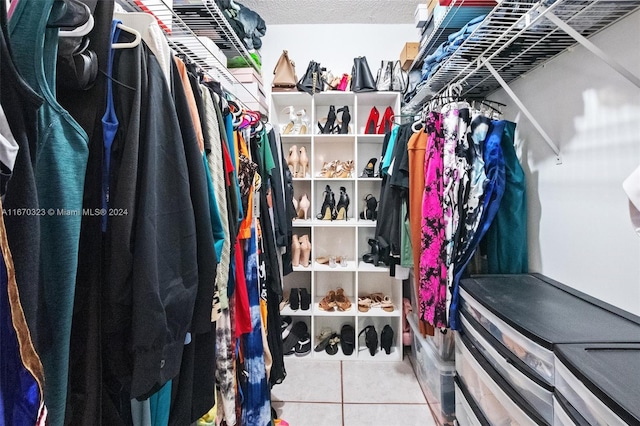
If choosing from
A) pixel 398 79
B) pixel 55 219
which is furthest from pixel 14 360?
pixel 398 79

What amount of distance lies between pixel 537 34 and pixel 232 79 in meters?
→ 1.50

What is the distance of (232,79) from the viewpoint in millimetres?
1797

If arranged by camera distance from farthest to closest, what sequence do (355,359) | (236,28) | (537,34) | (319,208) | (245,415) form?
(319,208)
(355,359)
(236,28)
(245,415)
(537,34)

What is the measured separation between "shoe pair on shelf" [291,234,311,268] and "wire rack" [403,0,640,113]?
135 centimetres

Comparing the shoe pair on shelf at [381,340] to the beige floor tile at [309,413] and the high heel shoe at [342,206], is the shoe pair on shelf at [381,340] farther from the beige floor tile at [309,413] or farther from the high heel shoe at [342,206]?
the high heel shoe at [342,206]

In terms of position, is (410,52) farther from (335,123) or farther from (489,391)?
(489,391)

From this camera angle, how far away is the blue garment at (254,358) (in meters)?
1.17

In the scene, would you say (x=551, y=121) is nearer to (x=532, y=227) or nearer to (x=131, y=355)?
(x=532, y=227)

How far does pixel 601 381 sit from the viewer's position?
0.59 m

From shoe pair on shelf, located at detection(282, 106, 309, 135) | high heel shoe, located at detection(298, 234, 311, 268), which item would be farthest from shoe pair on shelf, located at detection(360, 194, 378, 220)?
shoe pair on shelf, located at detection(282, 106, 309, 135)

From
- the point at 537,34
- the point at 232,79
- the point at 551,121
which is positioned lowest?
the point at 551,121

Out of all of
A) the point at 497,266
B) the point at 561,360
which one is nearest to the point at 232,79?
the point at 497,266

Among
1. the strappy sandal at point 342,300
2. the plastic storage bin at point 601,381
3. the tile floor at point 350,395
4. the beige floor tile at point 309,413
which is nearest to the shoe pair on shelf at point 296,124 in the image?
the strappy sandal at point 342,300

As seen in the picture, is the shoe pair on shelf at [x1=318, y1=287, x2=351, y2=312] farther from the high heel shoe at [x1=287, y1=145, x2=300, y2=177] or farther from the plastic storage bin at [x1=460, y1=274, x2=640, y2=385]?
the plastic storage bin at [x1=460, y1=274, x2=640, y2=385]
